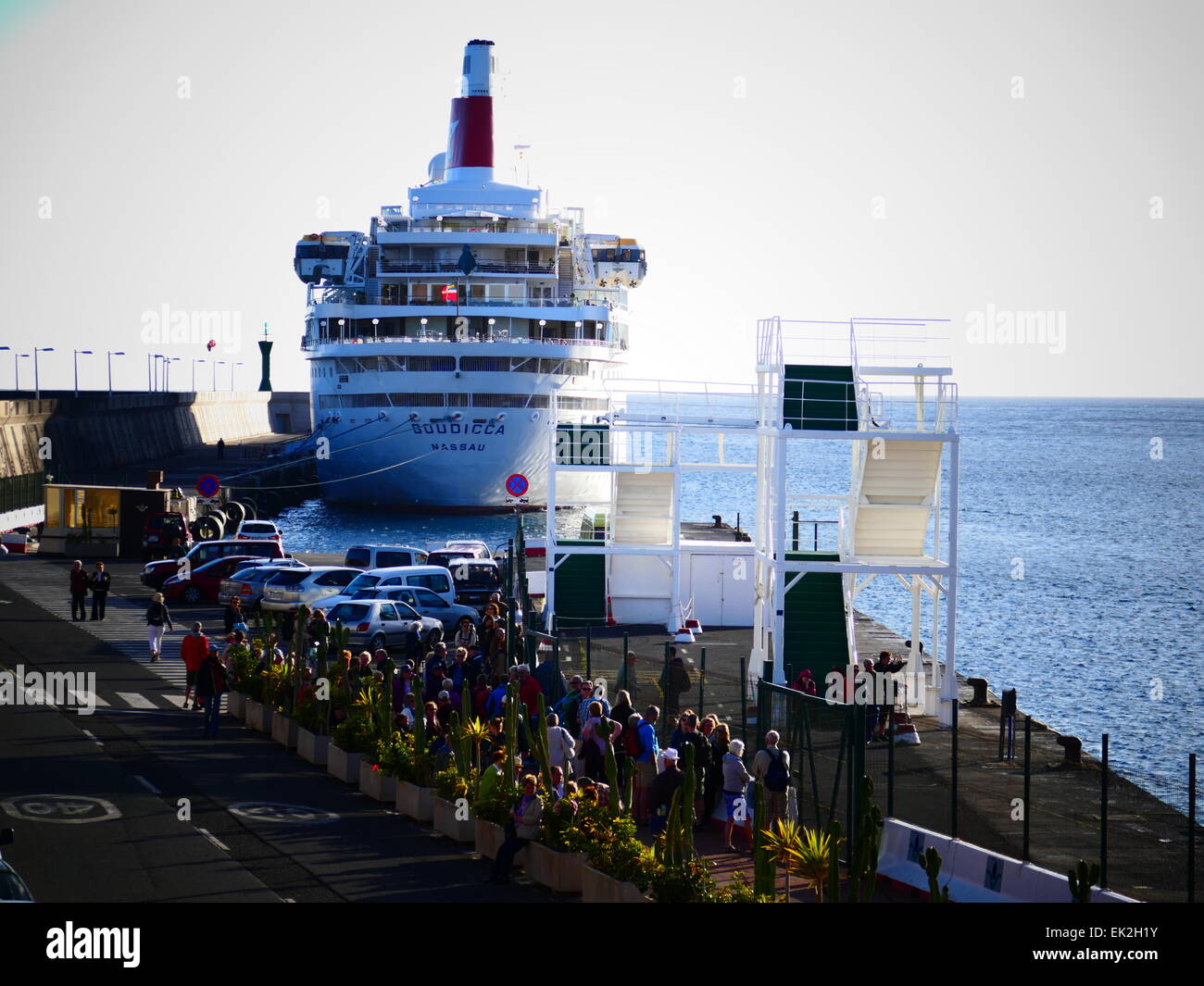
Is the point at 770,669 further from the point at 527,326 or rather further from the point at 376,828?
the point at 527,326

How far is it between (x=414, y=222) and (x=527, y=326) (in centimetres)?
909

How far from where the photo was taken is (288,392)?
182375 millimetres

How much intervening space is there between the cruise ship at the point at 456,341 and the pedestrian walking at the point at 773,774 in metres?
52.7

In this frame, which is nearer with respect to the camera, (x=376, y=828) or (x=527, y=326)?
(x=376, y=828)

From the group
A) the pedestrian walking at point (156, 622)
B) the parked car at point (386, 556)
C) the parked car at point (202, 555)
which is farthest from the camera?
the parked car at point (386, 556)

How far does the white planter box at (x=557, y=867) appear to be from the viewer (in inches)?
579

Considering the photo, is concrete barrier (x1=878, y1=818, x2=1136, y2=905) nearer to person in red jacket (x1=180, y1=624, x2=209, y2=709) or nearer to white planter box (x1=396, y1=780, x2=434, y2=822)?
white planter box (x1=396, y1=780, x2=434, y2=822)

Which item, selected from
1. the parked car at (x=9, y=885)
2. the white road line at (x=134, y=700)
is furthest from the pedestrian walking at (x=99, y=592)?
the parked car at (x=9, y=885)

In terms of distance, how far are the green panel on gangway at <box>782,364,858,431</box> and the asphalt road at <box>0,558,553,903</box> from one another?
10.9m

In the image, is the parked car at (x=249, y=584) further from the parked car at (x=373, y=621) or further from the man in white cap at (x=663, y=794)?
the man in white cap at (x=663, y=794)

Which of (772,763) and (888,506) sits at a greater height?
(888,506)

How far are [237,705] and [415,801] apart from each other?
262 inches
